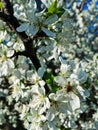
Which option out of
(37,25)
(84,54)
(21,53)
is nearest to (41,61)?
(21,53)

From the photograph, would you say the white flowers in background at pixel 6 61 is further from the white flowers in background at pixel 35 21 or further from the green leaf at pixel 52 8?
the green leaf at pixel 52 8

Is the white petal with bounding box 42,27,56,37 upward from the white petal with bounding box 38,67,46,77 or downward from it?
upward

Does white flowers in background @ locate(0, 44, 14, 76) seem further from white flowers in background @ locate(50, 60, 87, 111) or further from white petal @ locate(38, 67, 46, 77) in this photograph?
white flowers in background @ locate(50, 60, 87, 111)

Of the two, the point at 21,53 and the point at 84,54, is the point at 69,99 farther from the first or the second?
the point at 84,54

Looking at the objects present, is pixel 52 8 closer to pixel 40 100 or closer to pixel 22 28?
pixel 22 28

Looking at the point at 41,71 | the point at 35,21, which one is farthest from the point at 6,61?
the point at 35,21

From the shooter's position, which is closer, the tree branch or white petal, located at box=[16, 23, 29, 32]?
white petal, located at box=[16, 23, 29, 32]

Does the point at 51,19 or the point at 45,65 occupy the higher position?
the point at 51,19

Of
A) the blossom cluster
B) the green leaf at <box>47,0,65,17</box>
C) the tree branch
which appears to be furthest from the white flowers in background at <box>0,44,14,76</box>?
the green leaf at <box>47,0,65,17</box>

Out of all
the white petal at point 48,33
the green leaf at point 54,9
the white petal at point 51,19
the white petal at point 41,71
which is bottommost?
the white petal at point 41,71

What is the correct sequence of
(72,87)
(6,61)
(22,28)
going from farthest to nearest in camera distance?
(6,61) < (72,87) < (22,28)

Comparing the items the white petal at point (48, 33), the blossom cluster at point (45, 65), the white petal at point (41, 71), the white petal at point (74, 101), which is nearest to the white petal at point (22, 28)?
the blossom cluster at point (45, 65)
